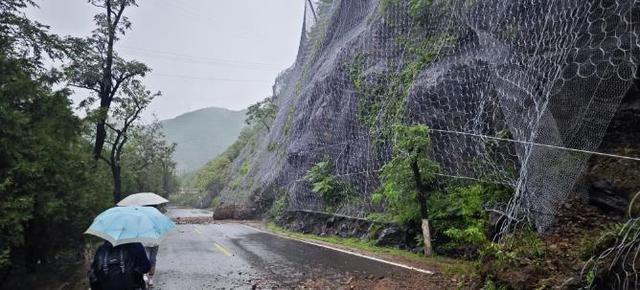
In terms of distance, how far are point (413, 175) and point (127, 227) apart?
23.5 feet

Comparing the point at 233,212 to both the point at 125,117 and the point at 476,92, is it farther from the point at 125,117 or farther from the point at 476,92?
the point at 476,92

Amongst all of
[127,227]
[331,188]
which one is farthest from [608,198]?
[331,188]

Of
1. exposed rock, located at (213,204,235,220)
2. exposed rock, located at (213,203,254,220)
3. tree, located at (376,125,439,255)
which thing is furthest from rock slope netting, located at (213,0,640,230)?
exposed rock, located at (213,204,235,220)

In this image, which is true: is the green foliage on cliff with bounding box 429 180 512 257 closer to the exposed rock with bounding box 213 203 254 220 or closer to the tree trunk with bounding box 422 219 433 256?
the tree trunk with bounding box 422 219 433 256

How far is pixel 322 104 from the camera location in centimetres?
1973

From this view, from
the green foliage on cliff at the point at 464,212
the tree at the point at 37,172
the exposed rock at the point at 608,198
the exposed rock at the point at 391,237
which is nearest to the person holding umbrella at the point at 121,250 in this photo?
the tree at the point at 37,172

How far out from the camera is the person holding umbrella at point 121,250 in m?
3.90

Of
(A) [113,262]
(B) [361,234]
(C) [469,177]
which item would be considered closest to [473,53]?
(C) [469,177]

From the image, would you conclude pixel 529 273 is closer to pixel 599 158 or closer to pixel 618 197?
pixel 618 197

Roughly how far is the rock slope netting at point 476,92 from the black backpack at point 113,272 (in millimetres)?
5433

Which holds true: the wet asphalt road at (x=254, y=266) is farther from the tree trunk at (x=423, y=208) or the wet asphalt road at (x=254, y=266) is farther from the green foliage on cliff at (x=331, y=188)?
the green foliage on cliff at (x=331, y=188)

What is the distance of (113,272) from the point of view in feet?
12.9

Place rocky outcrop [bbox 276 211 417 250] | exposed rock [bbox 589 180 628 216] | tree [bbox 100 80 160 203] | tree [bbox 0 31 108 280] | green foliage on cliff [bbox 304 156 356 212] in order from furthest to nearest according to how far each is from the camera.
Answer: tree [bbox 100 80 160 203], green foliage on cliff [bbox 304 156 356 212], rocky outcrop [bbox 276 211 417 250], tree [bbox 0 31 108 280], exposed rock [bbox 589 180 628 216]

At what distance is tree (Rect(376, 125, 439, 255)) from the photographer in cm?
914
